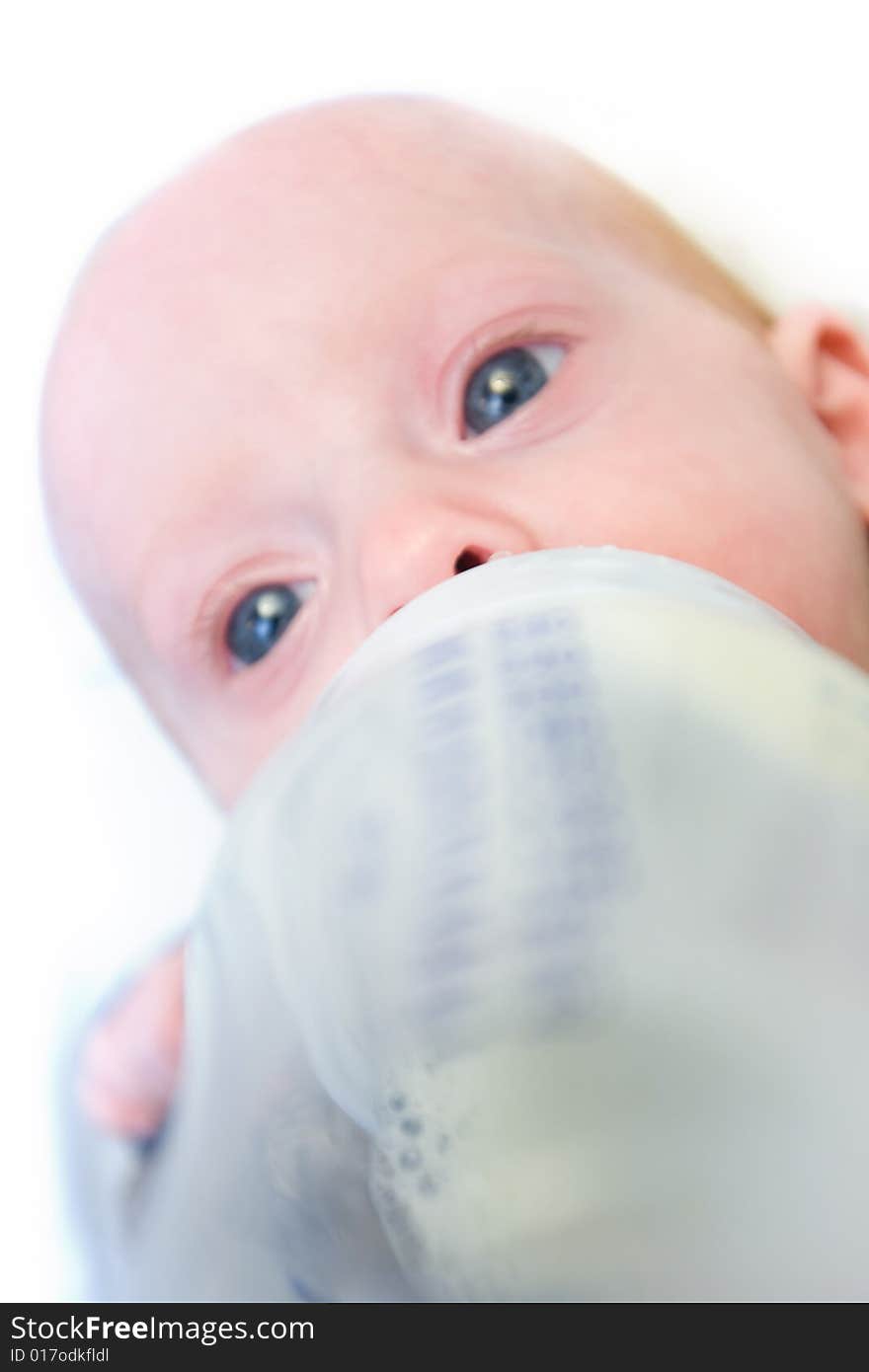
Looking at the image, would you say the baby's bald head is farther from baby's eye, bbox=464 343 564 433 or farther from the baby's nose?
the baby's nose

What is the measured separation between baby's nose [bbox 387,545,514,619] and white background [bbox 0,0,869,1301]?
0.44 metres

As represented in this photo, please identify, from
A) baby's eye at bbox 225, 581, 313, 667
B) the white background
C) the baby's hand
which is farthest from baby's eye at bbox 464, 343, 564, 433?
the baby's hand

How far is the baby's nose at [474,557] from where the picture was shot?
62cm

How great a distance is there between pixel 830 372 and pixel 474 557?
363 millimetres

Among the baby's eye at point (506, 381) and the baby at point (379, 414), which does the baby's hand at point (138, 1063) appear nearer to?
the baby at point (379, 414)

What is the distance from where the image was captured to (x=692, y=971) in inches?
14.5

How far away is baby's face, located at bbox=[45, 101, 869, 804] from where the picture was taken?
2.20ft

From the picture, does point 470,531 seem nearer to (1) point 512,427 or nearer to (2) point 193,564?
(1) point 512,427

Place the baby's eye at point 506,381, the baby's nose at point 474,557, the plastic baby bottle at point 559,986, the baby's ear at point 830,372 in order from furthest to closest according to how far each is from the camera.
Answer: the baby's ear at point 830,372
the baby's eye at point 506,381
the baby's nose at point 474,557
the plastic baby bottle at point 559,986

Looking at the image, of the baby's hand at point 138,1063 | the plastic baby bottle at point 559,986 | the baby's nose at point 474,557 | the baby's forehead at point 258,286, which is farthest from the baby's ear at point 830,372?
the baby's hand at point 138,1063

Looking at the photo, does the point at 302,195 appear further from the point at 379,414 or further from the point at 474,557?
the point at 474,557

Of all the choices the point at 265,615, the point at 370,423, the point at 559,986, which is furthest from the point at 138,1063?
the point at 559,986

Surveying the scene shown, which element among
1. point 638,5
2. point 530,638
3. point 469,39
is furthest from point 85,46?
point 530,638

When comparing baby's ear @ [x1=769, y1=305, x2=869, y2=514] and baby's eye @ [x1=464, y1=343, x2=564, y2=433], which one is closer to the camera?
baby's eye @ [x1=464, y1=343, x2=564, y2=433]
